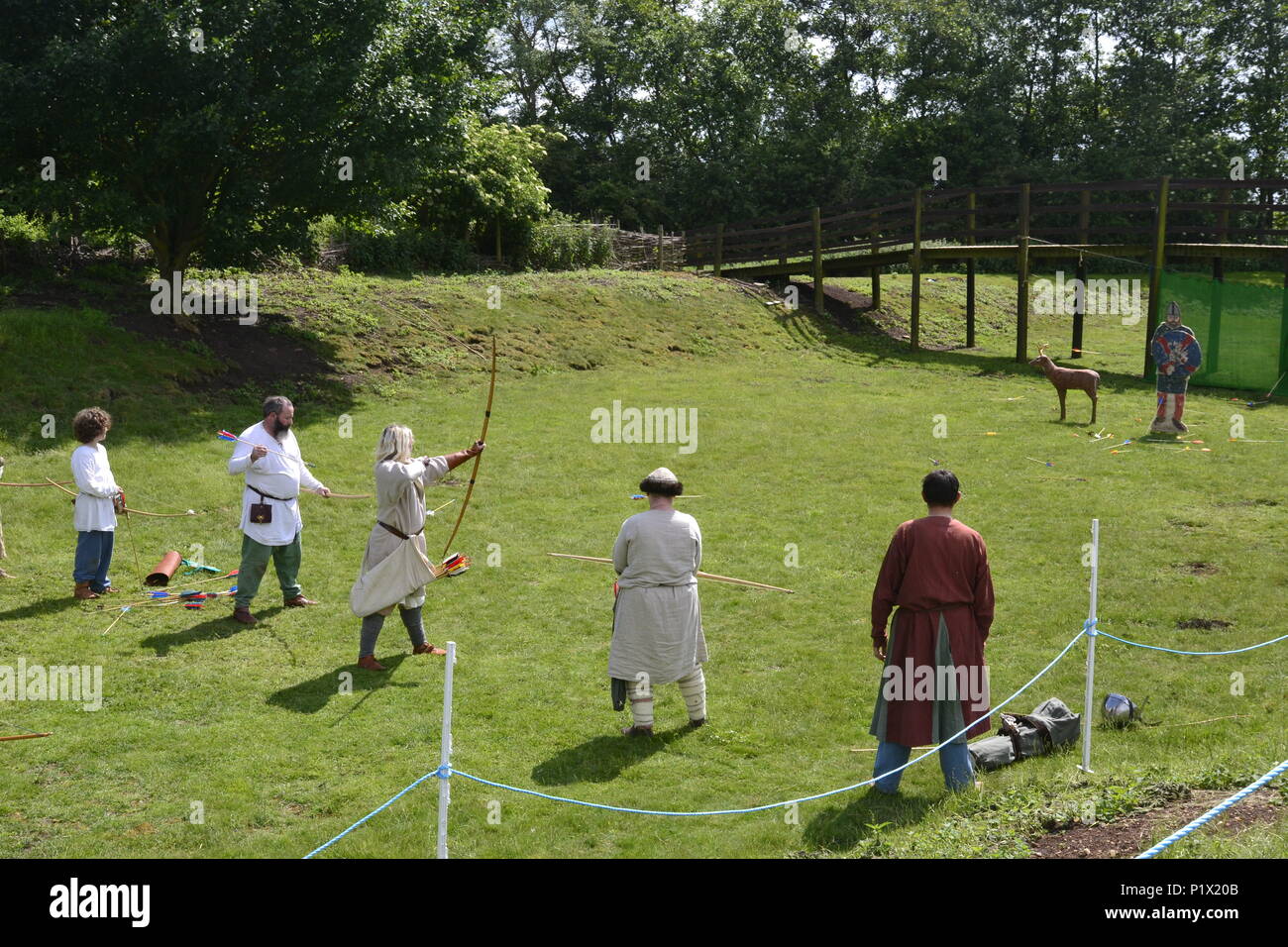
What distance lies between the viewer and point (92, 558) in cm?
1091

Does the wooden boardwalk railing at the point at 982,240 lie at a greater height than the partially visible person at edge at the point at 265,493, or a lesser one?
greater

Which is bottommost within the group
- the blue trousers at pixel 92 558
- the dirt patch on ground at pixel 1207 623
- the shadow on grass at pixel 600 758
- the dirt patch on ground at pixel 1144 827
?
the shadow on grass at pixel 600 758

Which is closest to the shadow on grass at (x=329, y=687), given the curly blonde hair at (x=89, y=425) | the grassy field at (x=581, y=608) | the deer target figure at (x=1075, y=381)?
the grassy field at (x=581, y=608)

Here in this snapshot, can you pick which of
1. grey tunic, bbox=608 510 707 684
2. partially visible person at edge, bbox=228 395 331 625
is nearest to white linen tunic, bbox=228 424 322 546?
partially visible person at edge, bbox=228 395 331 625

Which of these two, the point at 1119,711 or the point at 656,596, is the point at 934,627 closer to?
the point at 656,596

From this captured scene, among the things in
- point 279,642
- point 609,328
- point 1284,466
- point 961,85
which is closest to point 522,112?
point 961,85

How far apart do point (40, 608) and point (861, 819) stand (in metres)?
7.72

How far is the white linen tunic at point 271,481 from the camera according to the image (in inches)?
409

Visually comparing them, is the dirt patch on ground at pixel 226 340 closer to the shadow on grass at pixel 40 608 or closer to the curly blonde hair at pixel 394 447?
the shadow on grass at pixel 40 608

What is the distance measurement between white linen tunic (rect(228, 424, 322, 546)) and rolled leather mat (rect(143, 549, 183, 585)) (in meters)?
1.53

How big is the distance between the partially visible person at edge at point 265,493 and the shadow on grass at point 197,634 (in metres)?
0.12

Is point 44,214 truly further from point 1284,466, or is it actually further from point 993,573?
point 1284,466

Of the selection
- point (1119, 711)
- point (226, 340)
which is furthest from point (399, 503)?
point (226, 340)

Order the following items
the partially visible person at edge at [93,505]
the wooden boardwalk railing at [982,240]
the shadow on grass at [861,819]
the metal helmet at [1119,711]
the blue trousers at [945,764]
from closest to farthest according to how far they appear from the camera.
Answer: the shadow on grass at [861,819] < the blue trousers at [945,764] < the metal helmet at [1119,711] < the partially visible person at edge at [93,505] < the wooden boardwalk railing at [982,240]
